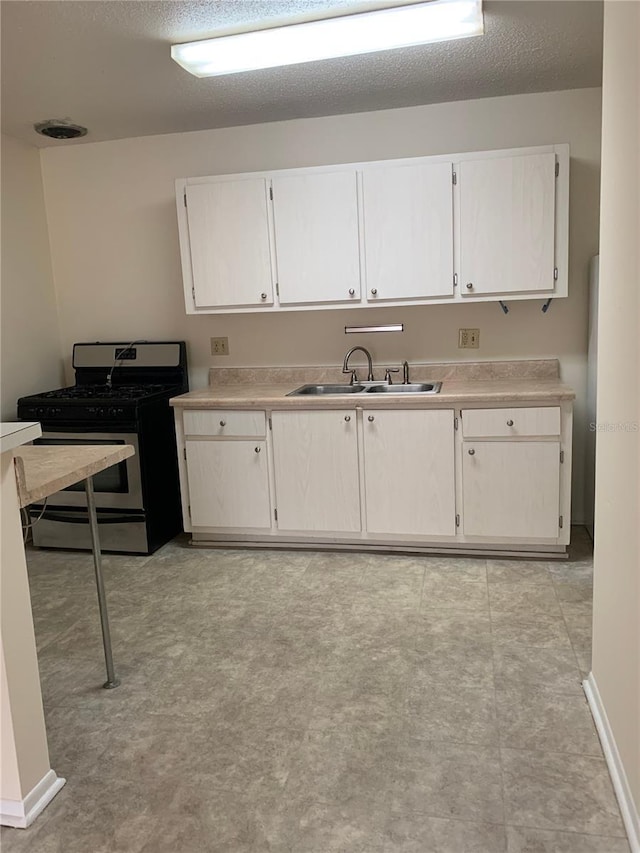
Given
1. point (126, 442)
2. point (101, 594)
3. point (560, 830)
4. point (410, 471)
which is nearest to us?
point (560, 830)

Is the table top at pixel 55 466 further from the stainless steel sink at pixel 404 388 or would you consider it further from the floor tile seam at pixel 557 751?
the stainless steel sink at pixel 404 388

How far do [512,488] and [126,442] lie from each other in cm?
199

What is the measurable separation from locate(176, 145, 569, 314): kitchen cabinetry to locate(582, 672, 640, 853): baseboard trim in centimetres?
190

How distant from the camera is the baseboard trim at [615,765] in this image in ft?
5.22

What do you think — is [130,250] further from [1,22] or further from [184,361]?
[1,22]

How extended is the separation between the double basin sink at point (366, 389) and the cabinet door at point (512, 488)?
0.49m

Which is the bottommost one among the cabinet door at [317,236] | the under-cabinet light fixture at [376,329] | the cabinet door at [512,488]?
the cabinet door at [512,488]

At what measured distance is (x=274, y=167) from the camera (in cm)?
380

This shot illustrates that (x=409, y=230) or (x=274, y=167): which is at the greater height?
(x=274, y=167)

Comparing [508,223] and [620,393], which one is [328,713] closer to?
[620,393]

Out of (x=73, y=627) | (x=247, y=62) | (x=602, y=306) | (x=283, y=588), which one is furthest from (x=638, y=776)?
(x=247, y=62)

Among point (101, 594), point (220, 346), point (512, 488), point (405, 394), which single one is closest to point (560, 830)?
point (101, 594)

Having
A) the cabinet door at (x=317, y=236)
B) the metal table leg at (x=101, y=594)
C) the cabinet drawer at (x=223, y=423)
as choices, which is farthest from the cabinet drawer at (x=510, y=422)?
the metal table leg at (x=101, y=594)

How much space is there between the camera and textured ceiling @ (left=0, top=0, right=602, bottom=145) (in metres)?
2.44
